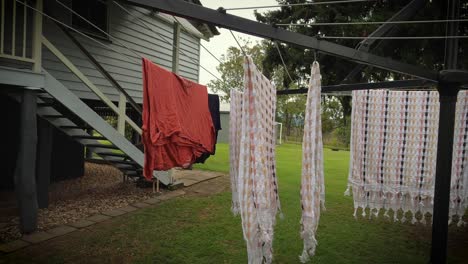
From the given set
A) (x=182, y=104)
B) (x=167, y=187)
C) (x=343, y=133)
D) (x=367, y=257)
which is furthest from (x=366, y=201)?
(x=343, y=133)

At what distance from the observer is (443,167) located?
362 centimetres

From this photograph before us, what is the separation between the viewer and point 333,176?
33.1 ft

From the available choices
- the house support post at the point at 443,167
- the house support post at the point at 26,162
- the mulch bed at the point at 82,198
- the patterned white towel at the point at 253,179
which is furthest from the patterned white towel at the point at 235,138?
the mulch bed at the point at 82,198

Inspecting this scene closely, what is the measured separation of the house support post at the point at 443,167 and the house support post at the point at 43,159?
221 inches

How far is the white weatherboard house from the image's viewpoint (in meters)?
4.52

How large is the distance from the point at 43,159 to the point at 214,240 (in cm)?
316

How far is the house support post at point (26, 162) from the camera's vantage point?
448cm

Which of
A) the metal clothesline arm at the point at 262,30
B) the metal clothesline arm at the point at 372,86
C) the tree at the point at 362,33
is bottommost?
the metal clothesline arm at the point at 372,86

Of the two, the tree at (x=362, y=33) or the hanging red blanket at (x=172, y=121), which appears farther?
the tree at (x=362, y=33)

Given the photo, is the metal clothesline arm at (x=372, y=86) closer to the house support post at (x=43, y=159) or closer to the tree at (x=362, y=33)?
the tree at (x=362, y=33)

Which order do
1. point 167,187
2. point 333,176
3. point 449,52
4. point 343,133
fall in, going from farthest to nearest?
point 343,133, point 333,176, point 167,187, point 449,52

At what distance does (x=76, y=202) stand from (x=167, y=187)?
2.01 meters

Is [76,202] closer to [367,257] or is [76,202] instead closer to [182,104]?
[182,104]

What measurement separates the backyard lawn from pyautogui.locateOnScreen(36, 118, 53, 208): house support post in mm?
1409
